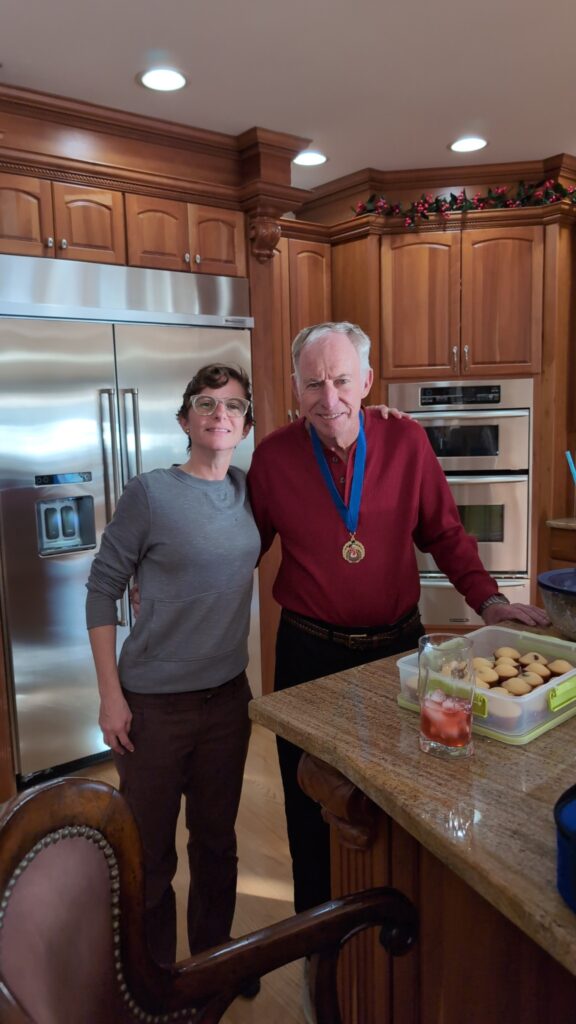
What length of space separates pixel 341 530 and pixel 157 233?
1.95 metres

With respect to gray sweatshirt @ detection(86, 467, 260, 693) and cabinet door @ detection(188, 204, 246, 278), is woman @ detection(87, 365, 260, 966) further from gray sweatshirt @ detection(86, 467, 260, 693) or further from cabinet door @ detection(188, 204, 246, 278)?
cabinet door @ detection(188, 204, 246, 278)

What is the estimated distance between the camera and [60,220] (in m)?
2.83

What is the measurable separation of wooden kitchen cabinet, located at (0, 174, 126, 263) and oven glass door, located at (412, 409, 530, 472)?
187 centimetres

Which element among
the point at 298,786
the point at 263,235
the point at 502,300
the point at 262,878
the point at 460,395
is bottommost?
the point at 262,878

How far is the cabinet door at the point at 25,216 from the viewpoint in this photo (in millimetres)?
2721

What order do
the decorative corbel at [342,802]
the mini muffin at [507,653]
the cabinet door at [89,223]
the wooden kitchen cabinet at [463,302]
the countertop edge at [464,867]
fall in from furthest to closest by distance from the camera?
the wooden kitchen cabinet at [463,302] < the cabinet door at [89,223] < the mini muffin at [507,653] < the decorative corbel at [342,802] < the countertop edge at [464,867]

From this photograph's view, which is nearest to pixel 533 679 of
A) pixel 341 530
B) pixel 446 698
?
pixel 446 698

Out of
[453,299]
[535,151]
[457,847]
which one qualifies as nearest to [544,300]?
[453,299]

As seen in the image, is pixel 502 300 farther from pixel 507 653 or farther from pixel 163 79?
pixel 507 653

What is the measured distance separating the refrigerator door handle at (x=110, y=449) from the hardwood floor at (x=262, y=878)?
3.75 ft

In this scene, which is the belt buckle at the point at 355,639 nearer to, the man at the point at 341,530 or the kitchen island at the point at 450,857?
the man at the point at 341,530

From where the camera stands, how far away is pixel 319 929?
3.05 feet

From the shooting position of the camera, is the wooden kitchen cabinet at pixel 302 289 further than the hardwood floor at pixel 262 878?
Yes

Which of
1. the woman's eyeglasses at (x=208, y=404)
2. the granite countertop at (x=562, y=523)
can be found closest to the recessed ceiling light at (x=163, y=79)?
the woman's eyeglasses at (x=208, y=404)
